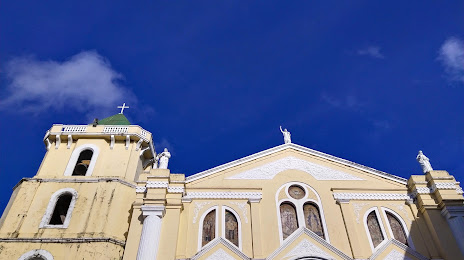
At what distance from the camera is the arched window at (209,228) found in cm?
1619

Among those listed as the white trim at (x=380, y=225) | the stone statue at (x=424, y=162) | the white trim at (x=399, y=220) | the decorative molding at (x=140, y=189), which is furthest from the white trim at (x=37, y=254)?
the stone statue at (x=424, y=162)

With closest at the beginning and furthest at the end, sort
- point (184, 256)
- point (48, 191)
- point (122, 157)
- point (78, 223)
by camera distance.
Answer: point (184, 256), point (78, 223), point (48, 191), point (122, 157)

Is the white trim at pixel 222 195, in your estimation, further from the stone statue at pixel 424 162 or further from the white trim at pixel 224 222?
the stone statue at pixel 424 162

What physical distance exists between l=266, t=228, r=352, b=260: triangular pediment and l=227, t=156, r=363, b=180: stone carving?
3.25 m

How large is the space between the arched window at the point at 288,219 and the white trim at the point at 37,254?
945 cm

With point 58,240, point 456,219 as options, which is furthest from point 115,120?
point 456,219

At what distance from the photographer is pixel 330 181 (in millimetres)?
18297

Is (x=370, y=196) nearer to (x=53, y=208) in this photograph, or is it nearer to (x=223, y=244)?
(x=223, y=244)

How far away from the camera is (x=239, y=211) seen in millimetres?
17047

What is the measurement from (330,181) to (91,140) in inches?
495

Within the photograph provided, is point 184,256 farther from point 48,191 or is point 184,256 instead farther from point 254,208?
point 48,191

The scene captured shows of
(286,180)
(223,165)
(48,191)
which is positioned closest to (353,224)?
(286,180)

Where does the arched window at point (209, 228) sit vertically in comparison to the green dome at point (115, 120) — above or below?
below

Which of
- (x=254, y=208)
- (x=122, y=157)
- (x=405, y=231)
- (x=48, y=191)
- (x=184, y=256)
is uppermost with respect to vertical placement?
(x=122, y=157)
